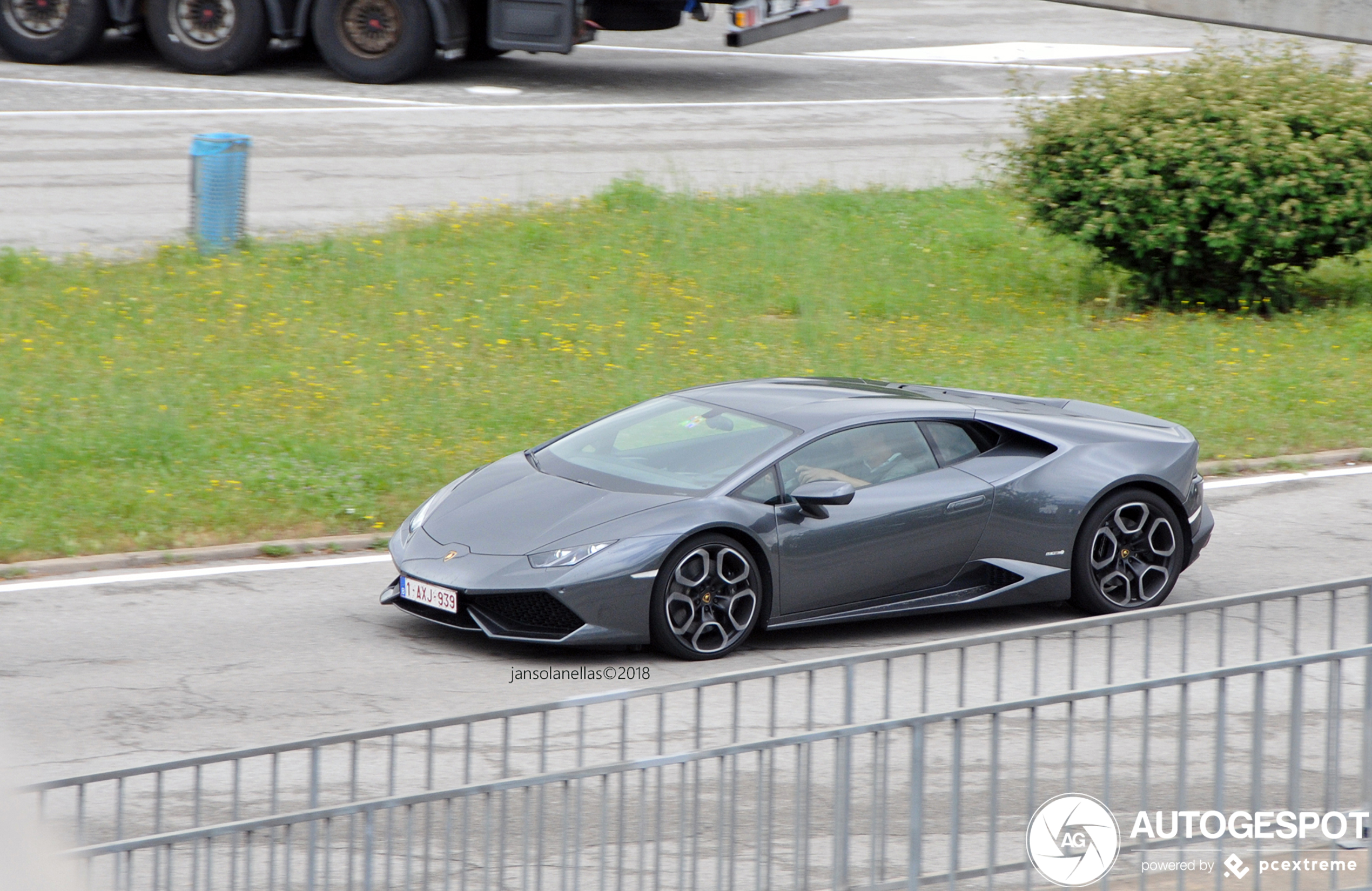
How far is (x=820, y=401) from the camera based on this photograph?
9.38m

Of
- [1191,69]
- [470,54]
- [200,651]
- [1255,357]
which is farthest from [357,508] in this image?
[470,54]

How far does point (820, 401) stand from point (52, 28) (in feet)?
62.6

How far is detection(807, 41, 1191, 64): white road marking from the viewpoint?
3061 cm

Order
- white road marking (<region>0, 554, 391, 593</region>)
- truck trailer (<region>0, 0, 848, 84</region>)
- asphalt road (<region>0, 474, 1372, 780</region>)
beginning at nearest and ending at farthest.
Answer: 1. asphalt road (<region>0, 474, 1372, 780</region>)
2. white road marking (<region>0, 554, 391, 593</region>)
3. truck trailer (<region>0, 0, 848, 84</region>)

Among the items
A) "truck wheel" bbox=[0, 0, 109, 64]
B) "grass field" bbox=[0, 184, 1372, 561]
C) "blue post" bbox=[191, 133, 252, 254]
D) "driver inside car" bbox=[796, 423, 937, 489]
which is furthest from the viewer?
"truck wheel" bbox=[0, 0, 109, 64]

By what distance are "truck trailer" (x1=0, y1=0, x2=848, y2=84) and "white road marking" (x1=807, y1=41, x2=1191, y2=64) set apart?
17.8ft

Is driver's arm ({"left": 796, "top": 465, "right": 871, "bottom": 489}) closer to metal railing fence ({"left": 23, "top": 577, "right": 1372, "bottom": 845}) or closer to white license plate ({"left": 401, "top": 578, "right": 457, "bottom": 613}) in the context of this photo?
metal railing fence ({"left": 23, "top": 577, "right": 1372, "bottom": 845})

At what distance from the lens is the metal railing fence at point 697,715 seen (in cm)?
503

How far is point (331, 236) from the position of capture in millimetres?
17438

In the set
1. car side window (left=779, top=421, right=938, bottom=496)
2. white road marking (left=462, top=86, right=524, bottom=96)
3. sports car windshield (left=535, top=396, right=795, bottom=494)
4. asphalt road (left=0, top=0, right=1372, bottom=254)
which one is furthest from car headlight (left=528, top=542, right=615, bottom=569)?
white road marking (left=462, top=86, right=524, bottom=96)

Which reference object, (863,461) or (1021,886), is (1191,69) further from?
(1021,886)

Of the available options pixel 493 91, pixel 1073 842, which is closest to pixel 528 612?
pixel 1073 842

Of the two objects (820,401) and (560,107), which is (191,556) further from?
(560,107)

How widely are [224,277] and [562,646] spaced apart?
8.59 m
